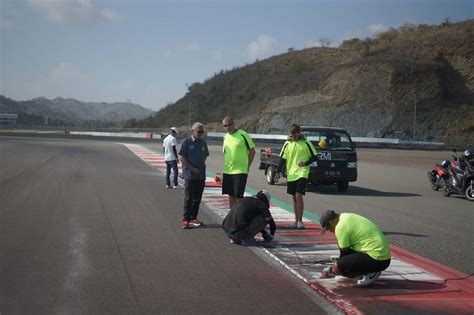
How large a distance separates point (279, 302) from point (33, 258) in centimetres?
350

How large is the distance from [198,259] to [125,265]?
100cm

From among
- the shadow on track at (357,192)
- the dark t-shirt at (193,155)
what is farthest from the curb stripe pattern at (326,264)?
the shadow on track at (357,192)

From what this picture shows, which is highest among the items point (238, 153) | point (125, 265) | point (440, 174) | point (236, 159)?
point (238, 153)

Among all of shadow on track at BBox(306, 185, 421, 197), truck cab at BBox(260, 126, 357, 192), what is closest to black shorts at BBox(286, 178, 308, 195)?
truck cab at BBox(260, 126, 357, 192)

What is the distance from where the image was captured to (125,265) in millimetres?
7031

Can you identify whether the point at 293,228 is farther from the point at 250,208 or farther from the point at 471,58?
the point at 471,58

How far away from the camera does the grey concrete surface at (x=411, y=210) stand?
8.48 metres

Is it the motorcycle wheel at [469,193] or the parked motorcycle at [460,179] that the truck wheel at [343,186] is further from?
the motorcycle wheel at [469,193]

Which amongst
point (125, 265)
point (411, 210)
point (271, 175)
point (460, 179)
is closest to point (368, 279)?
point (125, 265)

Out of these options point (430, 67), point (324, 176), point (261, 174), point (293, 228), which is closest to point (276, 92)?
point (430, 67)

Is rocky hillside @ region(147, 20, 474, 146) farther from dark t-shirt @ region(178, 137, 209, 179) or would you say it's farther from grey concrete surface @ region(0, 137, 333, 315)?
grey concrete surface @ region(0, 137, 333, 315)

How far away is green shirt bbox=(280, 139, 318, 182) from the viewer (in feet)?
32.6

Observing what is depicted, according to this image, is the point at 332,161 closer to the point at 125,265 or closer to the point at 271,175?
the point at 271,175

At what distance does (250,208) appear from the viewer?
842cm
